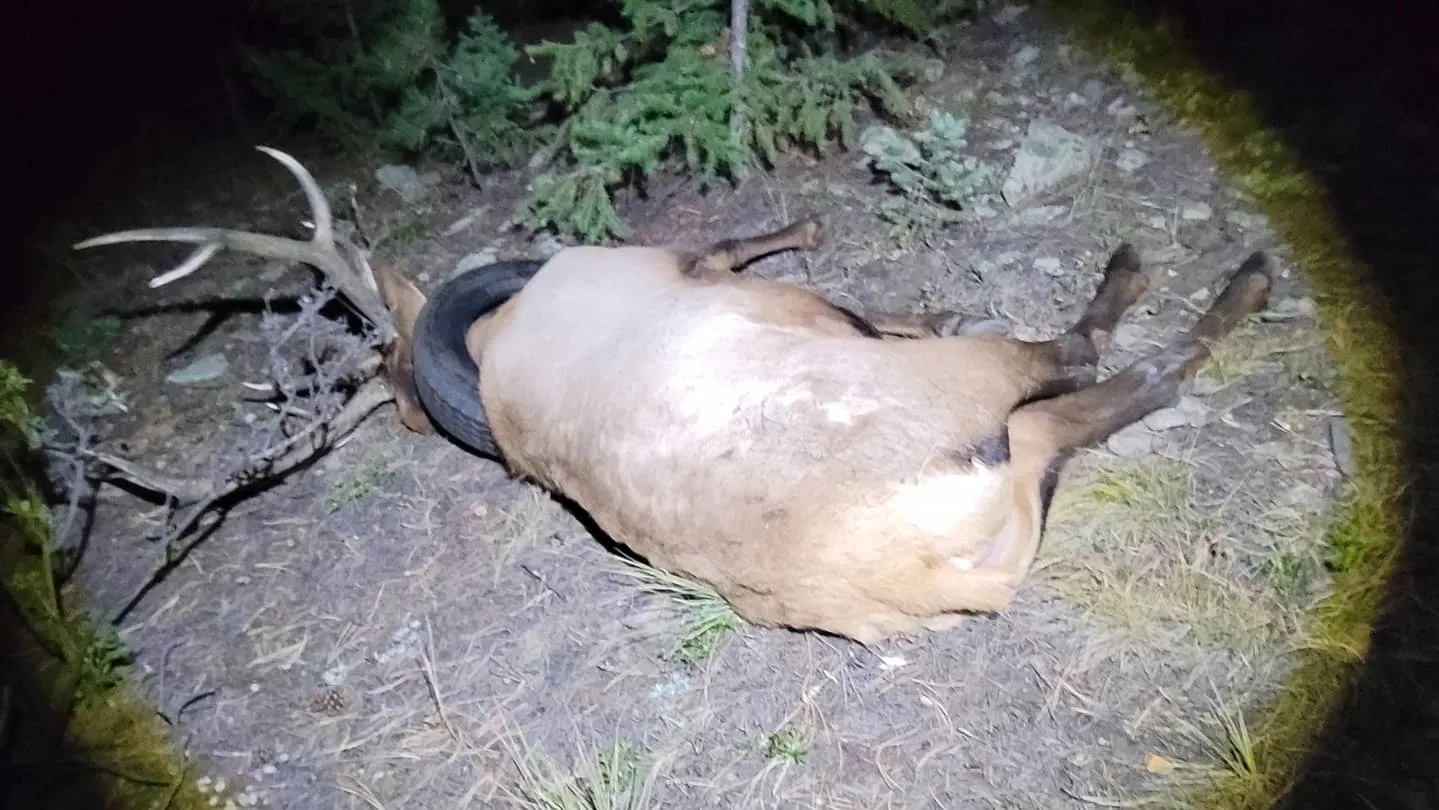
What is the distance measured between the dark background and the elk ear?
248 centimetres

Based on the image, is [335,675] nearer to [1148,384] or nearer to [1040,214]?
[1148,384]

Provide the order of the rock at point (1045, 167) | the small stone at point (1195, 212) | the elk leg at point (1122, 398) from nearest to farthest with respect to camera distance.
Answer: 1. the elk leg at point (1122, 398)
2. the small stone at point (1195, 212)
3. the rock at point (1045, 167)

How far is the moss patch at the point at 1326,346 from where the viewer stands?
2.59 meters

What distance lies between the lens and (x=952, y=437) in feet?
8.75

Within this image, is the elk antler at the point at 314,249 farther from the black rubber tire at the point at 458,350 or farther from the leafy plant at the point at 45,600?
the leafy plant at the point at 45,600

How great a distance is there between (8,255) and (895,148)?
15.4ft

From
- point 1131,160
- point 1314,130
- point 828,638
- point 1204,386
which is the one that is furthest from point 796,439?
point 1314,130

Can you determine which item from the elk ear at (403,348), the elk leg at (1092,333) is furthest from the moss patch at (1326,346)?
the elk ear at (403,348)

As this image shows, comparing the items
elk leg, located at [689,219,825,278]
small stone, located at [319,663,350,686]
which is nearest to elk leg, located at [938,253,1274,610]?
elk leg, located at [689,219,825,278]

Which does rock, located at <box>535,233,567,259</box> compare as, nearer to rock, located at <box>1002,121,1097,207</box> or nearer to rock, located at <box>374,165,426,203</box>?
rock, located at <box>374,165,426,203</box>

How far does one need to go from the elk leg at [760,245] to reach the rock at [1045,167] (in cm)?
82

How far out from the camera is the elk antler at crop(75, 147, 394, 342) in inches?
132

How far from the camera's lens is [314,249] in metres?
3.68

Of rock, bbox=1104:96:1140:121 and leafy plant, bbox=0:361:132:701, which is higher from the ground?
rock, bbox=1104:96:1140:121
